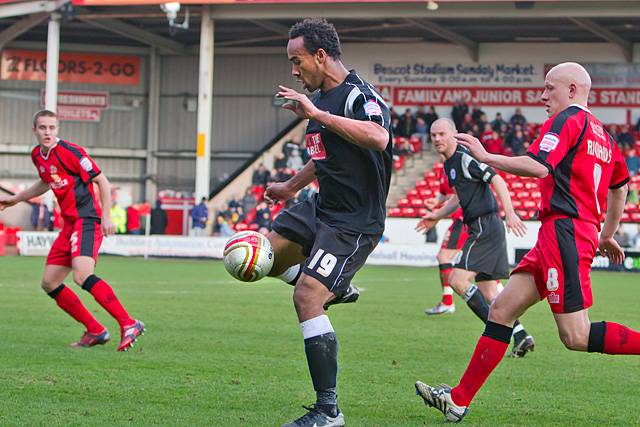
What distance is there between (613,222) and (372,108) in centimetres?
202

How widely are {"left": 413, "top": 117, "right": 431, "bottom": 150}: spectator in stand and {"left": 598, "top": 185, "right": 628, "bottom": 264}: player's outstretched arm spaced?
2967cm

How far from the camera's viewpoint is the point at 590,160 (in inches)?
246

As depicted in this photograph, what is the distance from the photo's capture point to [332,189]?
6309 mm

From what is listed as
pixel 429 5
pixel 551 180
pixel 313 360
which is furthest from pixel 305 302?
pixel 429 5

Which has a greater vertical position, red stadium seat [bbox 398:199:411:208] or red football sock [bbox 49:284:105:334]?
red football sock [bbox 49:284:105:334]

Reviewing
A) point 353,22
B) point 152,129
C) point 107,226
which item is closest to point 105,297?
point 107,226

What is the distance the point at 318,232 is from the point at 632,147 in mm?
30136

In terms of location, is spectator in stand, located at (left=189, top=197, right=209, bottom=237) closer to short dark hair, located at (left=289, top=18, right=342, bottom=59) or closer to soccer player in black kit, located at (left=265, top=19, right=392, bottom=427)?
soccer player in black kit, located at (left=265, top=19, right=392, bottom=427)

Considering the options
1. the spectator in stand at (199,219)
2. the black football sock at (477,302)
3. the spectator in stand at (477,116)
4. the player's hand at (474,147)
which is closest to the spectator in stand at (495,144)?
the spectator in stand at (477,116)

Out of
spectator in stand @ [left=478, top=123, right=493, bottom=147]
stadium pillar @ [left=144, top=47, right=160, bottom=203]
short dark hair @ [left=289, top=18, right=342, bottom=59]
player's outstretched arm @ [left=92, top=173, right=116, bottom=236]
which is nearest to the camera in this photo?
short dark hair @ [left=289, top=18, right=342, bottom=59]

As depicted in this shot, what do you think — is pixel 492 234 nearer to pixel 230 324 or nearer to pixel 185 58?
pixel 230 324

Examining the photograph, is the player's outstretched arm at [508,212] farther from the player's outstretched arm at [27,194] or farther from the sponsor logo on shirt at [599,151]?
Result: the player's outstretched arm at [27,194]

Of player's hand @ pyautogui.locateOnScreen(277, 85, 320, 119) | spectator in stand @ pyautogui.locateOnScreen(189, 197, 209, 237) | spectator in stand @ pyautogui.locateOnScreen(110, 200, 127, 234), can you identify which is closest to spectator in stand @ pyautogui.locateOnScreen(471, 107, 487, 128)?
spectator in stand @ pyautogui.locateOnScreen(189, 197, 209, 237)

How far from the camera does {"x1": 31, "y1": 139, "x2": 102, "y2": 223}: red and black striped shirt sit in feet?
31.7
